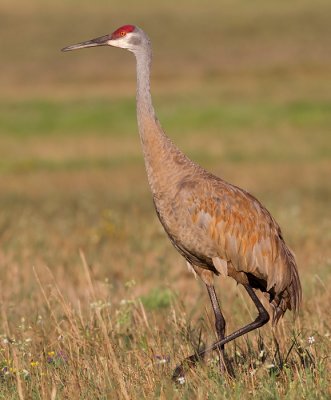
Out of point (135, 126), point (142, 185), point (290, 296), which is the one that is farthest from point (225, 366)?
point (135, 126)

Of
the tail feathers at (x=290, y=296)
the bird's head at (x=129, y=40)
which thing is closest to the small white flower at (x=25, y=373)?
the tail feathers at (x=290, y=296)

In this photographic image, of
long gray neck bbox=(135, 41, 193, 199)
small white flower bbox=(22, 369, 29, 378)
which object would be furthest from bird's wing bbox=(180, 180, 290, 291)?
small white flower bbox=(22, 369, 29, 378)

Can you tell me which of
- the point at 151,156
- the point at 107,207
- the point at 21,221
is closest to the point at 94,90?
the point at 107,207

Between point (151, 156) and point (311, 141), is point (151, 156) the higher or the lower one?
the higher one

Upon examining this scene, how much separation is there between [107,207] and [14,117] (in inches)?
582

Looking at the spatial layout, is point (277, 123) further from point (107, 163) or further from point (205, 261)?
point (205, 261)

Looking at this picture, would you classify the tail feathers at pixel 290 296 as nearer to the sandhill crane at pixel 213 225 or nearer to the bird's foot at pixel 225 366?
the sandhill crane at pixel 213 225

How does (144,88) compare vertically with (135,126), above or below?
above

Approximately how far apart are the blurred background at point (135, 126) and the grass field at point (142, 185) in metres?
0.05

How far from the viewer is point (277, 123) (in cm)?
2686

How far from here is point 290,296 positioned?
5.79 metres

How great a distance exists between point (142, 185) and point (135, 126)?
9605mm

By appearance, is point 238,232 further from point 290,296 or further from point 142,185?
point 142,185

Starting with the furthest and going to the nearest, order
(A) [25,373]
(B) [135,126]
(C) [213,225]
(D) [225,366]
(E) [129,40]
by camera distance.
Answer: (B) [135,126] < (E) [129,40] < (C) [213,225] < (D) [225,366] < (A) [25,373]
